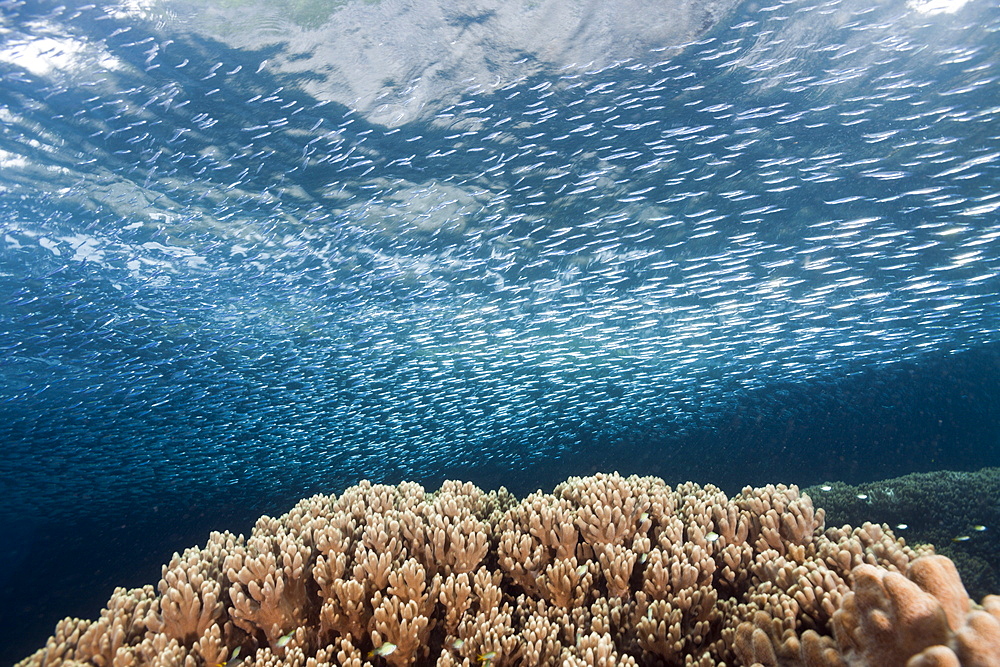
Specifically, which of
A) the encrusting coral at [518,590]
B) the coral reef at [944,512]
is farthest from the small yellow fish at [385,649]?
the coral reef at [944,512]

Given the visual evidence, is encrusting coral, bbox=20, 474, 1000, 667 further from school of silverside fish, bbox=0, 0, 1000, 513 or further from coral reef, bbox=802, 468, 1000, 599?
coral reef, bbox=802, 468, 1000, 599

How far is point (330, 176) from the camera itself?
11.9 m

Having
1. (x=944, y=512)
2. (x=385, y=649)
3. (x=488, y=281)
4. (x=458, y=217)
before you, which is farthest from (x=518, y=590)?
(x=944, y=512)

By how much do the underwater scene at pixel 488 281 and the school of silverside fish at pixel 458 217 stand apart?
91mm

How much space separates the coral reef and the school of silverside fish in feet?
24.1

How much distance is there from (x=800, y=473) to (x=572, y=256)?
106ft

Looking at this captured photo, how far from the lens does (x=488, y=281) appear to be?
647 inches

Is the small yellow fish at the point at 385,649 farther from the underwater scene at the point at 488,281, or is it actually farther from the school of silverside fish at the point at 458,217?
the school of silverside fish at the point at 458,217

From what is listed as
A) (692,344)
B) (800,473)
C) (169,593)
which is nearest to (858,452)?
(800,473)

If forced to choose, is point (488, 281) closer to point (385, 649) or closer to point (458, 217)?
point (458, 217)

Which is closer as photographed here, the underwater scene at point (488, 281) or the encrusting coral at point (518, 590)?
the encrusting coral at point (518, 590)

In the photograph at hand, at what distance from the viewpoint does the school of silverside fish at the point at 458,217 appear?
9.29 m

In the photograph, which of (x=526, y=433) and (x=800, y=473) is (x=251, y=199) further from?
(x=800, y=473)

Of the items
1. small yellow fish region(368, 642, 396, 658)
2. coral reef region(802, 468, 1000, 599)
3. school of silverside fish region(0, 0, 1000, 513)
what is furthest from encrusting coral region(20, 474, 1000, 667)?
coral reef region(802, 468, 1000, 599)
